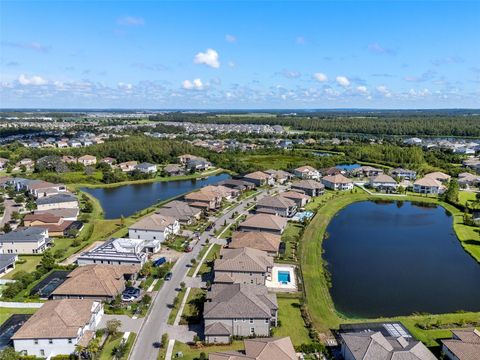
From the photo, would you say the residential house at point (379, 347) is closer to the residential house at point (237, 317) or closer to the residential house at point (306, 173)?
the residential house at point (237, 317)

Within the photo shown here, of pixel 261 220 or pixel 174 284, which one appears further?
pixel 261 220

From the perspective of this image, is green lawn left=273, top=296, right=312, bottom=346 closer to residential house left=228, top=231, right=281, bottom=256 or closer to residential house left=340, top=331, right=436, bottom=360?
residential house left=340, top=331, right=436, bottom=360

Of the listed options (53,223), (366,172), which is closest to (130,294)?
(53,223)

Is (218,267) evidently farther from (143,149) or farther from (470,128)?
(470,128)

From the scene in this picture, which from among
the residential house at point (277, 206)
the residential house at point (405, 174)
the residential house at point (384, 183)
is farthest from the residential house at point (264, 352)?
the residential house at point (405, 174)

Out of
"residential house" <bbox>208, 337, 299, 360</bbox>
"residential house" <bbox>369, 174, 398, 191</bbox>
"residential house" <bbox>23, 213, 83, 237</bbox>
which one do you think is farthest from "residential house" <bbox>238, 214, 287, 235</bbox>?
"residential house" <bbox>369, 174, 398, 191</bbox>

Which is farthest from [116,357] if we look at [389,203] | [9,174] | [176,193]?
[9,174]
